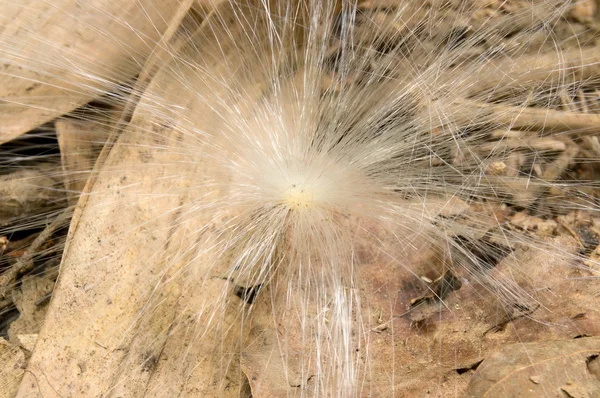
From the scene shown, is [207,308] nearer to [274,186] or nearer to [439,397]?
[274,186]

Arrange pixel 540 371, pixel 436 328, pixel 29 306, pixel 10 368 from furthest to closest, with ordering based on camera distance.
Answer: pixel 29 306, pixel 10 368, pixel 436 328, pixel 540 371

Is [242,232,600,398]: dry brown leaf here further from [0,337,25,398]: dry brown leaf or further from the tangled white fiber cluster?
[0,337,25,398]: dry brown leaf

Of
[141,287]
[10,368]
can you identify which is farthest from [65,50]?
[10,368]

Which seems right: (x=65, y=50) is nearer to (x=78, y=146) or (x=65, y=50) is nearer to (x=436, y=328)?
(x=78, y=146)

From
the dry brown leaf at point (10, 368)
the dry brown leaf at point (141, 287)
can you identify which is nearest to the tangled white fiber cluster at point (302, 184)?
the dry brown leaf at point (141, 287)

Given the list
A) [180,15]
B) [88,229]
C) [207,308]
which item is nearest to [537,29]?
[180,15]

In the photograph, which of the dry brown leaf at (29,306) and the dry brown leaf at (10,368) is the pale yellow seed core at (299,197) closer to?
the dry brown leaf at (29,306)
